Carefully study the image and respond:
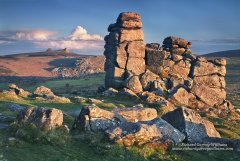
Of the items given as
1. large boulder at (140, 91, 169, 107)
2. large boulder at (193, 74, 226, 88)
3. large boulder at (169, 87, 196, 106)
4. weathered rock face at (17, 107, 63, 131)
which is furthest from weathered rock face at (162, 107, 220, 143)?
large boulder at (193, 74, 226, 88)

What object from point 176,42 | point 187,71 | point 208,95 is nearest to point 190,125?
point 208,95

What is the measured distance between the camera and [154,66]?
64.8m

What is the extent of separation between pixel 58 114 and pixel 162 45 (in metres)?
49.3

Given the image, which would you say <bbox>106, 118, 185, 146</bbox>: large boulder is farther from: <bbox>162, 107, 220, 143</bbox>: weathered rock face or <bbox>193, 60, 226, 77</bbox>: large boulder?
<bbox>193, 60, 226, 77</bbox>: large boulder

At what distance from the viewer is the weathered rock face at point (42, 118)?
2220 cm

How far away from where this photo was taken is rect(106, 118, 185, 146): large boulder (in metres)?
21.9

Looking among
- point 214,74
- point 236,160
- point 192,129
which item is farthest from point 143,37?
point 236,160

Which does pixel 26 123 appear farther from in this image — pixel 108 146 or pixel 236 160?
pixel 236 160

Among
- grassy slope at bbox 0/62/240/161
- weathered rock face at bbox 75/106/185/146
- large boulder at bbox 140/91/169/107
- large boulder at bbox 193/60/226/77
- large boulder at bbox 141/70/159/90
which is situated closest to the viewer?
grassy slope at bbox 0/62/240/161

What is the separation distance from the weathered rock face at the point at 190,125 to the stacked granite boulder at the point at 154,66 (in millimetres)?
29512

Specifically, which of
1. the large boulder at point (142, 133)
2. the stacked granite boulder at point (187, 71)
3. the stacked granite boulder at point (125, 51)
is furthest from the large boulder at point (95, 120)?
the stacked granite boulder at point (125, 51)

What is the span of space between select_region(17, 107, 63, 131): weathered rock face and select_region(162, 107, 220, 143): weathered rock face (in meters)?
9.69

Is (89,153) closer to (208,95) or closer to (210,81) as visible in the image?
(208,95)

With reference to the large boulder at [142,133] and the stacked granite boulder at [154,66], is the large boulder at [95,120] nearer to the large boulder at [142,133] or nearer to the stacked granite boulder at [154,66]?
the large boulder at [142,133]
